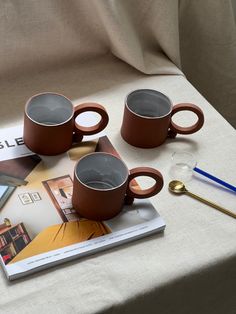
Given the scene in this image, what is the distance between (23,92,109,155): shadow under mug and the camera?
2.64 ft

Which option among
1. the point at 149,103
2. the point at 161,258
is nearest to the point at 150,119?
the point at 149,103

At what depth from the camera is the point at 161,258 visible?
717 mm

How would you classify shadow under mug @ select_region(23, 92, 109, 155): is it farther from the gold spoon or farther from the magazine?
the gold spoon

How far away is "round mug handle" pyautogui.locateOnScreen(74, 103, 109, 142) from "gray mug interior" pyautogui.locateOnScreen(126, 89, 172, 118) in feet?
0.18

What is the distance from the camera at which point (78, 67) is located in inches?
41.1

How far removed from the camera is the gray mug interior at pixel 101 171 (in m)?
0.76

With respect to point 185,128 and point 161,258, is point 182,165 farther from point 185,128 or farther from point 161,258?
point 161,258

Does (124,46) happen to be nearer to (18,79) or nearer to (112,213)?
(18,79)

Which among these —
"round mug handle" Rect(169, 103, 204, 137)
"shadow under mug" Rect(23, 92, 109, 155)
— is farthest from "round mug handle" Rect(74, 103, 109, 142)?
"round mug handle" Rect(169, 103, 204, 137)

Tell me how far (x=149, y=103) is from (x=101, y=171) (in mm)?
180

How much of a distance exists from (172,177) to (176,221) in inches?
3.5

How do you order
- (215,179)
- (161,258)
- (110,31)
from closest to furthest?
(161,258) → (215,179) → (110,31)

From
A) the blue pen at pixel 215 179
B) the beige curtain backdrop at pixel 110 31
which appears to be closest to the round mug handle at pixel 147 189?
the blue pen at pixel 215 179

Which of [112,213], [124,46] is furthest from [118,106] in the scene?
[112,213]
